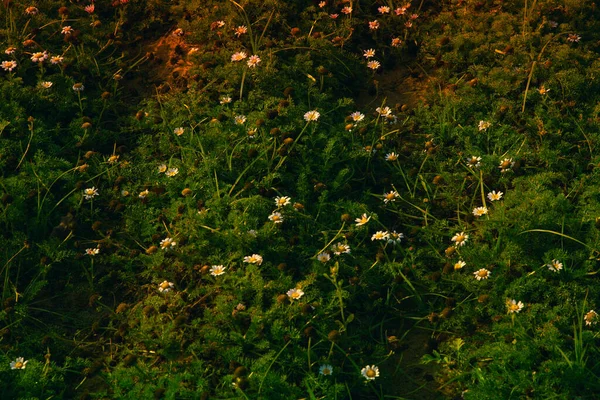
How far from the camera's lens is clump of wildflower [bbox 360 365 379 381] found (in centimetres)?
425

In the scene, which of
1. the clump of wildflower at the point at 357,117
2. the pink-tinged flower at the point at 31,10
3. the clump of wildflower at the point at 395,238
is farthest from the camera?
the pink-tinged flower at the point at 31,10

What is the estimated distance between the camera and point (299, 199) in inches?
203

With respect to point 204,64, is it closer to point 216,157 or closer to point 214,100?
point 214,100

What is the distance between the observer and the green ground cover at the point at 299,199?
4.36 metres

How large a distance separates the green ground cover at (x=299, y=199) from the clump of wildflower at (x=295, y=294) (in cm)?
1

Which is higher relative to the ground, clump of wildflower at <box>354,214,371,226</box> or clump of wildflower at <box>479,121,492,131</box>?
clump of wildflower at <box>479,121,492,131</box>

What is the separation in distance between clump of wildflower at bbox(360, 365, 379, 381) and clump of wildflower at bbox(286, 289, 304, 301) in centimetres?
50

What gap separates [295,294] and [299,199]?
0.83 m

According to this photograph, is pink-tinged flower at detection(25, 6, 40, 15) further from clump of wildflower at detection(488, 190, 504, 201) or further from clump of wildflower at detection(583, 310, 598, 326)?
clump of wildflower at detection(583, 310, 598, 326)

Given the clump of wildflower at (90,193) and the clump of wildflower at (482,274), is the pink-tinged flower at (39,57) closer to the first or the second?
the clump of wildflower at (90,193)

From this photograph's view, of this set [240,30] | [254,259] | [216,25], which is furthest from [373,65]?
[254,259]

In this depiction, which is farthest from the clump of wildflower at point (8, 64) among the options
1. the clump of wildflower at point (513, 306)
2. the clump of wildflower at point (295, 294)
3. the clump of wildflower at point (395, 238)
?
the clump of wildflower at point (513, 306)

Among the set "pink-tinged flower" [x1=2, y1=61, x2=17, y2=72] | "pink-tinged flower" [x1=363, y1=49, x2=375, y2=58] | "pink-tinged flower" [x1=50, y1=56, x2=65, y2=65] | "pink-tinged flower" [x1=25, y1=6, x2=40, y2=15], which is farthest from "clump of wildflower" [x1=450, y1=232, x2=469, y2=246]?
"pink-tinged flower" [x1=25, y1=6, x2=40, y2=15]

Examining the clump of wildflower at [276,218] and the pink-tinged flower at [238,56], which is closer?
the clump of wildflower at [276,218]
